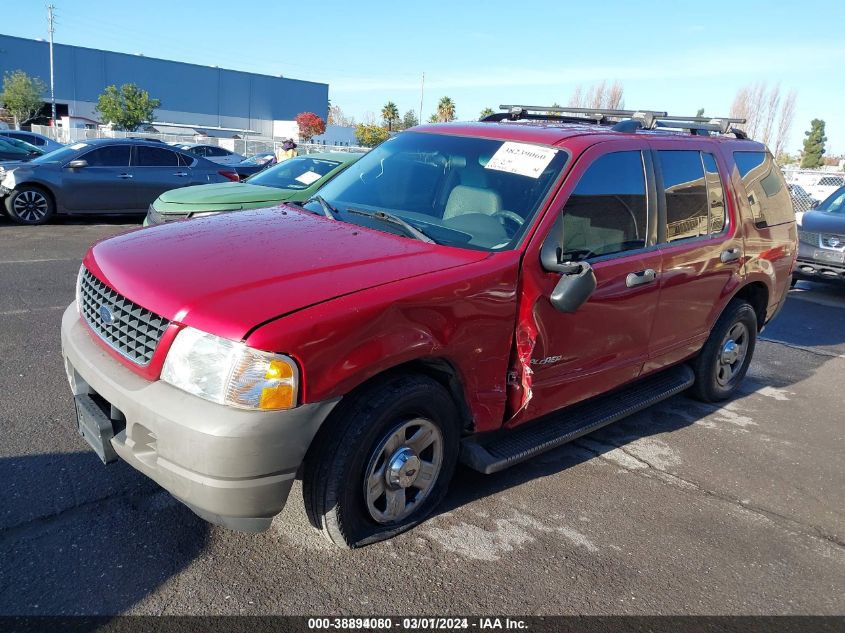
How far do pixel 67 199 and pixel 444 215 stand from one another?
10496 mm

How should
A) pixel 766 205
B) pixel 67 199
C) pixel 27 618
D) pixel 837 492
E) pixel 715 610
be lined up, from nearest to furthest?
pixel 27 618 < pixel 715 610 < pixel 837 492 < pixel 766 205 < pixel 67 199

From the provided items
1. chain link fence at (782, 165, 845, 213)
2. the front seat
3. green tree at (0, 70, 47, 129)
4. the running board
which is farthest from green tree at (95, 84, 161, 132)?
the running board

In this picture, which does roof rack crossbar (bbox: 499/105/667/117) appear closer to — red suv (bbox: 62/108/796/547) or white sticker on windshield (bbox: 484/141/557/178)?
red suv (bbox: 62/108/796/547)

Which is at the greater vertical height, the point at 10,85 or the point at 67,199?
the point at 10,85

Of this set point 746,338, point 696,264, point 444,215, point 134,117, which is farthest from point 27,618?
point 134,117

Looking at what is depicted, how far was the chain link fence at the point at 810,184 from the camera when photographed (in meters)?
17.0

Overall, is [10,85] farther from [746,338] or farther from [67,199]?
[746,338]

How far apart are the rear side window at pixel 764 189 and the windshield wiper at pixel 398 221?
280cm

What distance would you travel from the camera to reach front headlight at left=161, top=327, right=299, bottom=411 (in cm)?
245

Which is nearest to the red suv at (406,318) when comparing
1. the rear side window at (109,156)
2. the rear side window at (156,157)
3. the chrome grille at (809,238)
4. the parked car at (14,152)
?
the chrome grille at (809,238)

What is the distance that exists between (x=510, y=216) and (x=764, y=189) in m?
2.82

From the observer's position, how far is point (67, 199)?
11.9 metres

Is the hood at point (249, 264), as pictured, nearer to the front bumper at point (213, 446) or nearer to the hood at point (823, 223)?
the front bumper at point (213, 446)

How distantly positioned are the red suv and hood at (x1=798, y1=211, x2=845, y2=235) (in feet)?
21.9
